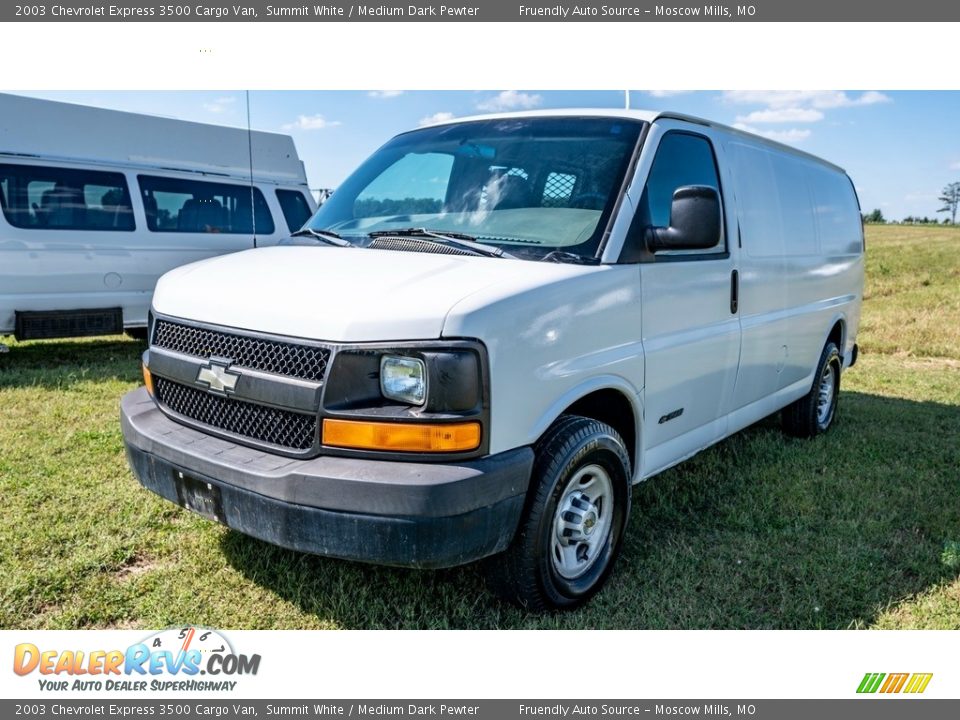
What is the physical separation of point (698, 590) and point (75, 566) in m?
2.86

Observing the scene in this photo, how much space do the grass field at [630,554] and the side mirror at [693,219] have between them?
154 cm

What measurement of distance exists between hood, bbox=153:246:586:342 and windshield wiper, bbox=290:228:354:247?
154 millimetres

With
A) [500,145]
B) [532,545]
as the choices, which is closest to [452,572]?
[532,545]

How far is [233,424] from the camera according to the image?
2998mm

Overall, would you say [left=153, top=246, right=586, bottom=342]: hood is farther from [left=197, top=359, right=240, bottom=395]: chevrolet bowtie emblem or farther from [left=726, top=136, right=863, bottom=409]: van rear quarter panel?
[left=726, top=136, right=863, bottom=409]: van rear quarter panel

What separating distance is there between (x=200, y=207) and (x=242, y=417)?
25.4 feet

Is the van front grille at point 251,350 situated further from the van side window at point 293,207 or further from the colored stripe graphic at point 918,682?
the van side window at point 293,207

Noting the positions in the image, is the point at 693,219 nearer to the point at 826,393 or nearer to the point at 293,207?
the point at 826,393

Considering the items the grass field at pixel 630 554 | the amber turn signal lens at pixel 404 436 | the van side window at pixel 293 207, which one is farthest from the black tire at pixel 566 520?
the van side window at pixel 293 207

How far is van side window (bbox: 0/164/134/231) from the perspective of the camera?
8227 millimetres

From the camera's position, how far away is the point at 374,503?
8.30ft

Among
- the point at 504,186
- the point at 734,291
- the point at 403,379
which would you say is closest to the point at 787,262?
the point at 734,291

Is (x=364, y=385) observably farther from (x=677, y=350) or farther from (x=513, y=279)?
(x=677, y=350)

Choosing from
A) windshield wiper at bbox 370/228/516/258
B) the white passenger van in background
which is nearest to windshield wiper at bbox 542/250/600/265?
windshield wiper at bbox 370/228/516/258
